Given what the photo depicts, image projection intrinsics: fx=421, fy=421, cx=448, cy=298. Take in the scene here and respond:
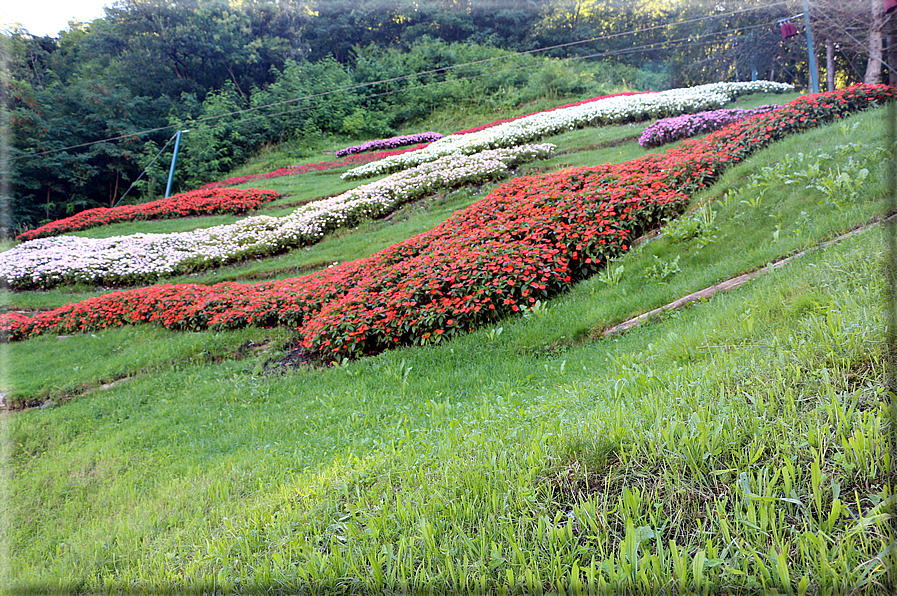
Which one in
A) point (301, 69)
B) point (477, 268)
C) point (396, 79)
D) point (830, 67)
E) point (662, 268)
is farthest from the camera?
point (301, 69)

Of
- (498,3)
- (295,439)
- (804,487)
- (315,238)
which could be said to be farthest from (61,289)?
(498,3)

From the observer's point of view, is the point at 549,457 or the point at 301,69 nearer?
the point at 549,457

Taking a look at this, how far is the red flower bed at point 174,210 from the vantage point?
60.8 ft

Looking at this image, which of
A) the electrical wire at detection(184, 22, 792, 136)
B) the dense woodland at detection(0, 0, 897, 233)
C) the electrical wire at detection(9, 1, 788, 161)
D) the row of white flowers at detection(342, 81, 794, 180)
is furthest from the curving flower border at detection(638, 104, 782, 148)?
the dense woodland at detection(0, 0, 897, 233)

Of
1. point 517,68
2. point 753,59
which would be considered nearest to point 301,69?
point 517,68

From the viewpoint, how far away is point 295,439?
3.98 metres

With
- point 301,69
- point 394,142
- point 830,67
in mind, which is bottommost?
point 830,67

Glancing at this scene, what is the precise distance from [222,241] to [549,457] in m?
15.4

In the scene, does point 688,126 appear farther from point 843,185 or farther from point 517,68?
point 517,68

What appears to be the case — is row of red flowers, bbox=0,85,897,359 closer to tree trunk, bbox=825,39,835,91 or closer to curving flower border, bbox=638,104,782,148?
curving flower border, bbox=638,104,782,148

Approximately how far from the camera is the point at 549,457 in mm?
2033

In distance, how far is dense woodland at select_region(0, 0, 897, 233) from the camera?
73.4ft

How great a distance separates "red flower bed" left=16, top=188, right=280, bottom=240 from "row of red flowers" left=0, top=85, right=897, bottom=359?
31.1 ft

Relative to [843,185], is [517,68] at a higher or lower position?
higher
